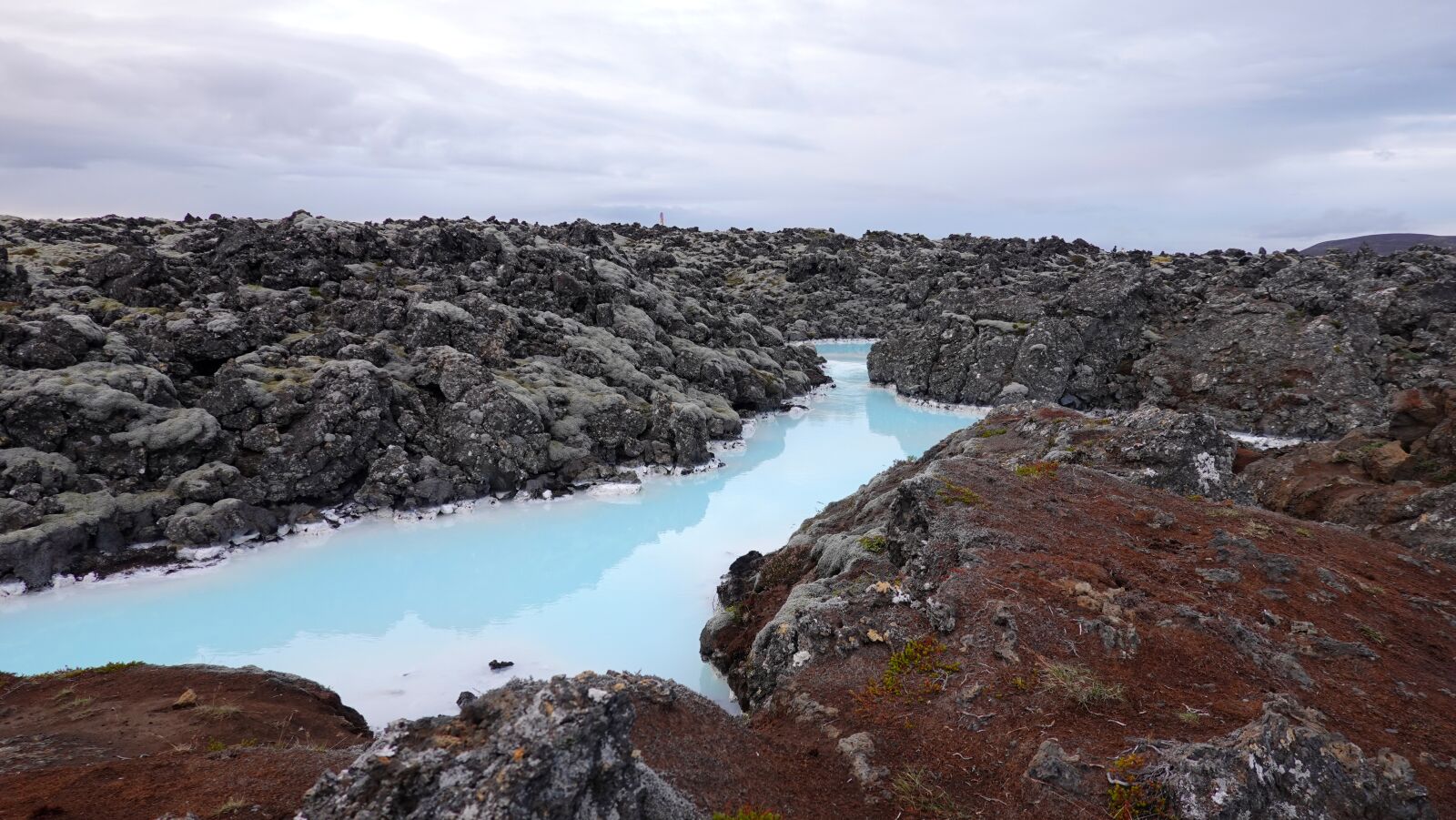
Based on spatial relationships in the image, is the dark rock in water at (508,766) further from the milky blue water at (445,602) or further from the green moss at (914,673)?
the milky blue water at (445,602)

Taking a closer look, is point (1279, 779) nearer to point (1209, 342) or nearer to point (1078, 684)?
point (1078, 684)

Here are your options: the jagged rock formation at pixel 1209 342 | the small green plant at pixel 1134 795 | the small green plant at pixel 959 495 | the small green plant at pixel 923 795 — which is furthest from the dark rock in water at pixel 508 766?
the jagged rock formation at pixel 1209 342

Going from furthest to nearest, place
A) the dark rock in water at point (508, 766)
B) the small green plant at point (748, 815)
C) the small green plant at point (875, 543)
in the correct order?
the small green plant at point (875, 543) → the small green plant at point (748, 815) → the dark rock in water at point (508, 766)

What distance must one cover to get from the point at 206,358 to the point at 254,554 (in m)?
12.6

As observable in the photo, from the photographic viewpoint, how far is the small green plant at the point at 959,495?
1505 cm

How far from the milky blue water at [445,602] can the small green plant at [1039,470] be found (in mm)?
9070

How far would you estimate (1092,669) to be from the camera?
9.84 metres

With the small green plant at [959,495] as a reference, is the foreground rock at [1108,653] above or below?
below

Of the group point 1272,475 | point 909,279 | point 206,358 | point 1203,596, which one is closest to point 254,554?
point 206,358

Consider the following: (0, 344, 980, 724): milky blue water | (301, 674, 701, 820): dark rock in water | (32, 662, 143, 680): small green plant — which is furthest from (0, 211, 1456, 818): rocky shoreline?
(0, 344, 980, 724): milky blue water

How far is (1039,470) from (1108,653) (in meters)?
8.15

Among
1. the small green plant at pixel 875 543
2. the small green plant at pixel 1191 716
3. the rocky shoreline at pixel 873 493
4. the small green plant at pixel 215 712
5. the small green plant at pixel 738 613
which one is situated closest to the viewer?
the rocky shoreline at pixel 873 493

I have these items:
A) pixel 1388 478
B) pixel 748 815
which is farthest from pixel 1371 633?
pixel 748 815

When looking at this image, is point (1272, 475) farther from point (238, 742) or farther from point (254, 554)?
point (254, 554)
